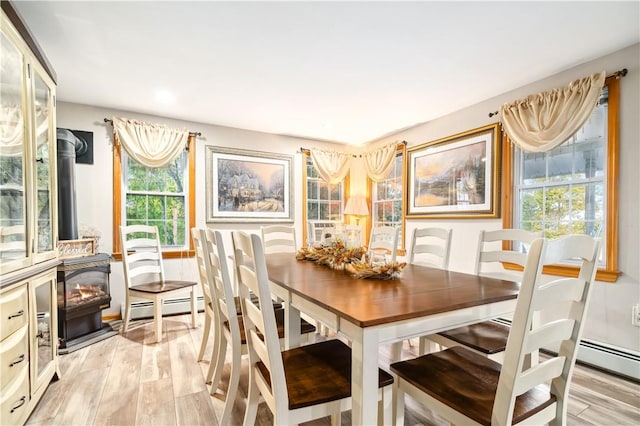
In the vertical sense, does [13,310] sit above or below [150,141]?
below

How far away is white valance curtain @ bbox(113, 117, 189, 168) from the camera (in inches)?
130

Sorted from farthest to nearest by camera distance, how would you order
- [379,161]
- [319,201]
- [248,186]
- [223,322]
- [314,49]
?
[319,201], [379,161], [248,186], [314,49], [223,322]

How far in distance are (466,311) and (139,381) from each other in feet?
7.22

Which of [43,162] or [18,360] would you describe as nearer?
[18,360]

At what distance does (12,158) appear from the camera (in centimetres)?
159

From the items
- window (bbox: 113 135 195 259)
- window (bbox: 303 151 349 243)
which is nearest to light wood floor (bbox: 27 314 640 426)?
window (bbox: 113 135 195 259)

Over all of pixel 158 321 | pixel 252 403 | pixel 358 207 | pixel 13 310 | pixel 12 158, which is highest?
pixel 12 158

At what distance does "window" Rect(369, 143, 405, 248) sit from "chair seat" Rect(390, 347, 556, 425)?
2807 millimetres

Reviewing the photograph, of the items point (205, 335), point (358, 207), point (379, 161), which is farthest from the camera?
point (358, 207)

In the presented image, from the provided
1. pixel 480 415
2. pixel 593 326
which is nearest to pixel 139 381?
pixel 480 415

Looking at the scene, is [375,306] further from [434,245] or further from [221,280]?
[434,245]

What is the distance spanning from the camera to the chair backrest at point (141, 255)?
3044 mm

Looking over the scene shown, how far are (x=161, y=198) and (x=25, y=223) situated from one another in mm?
2010

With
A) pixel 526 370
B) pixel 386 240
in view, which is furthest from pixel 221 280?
pixel 386 240
